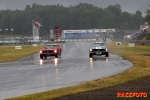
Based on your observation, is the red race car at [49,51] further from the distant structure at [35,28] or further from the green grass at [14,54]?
the distant structure at [35,28]

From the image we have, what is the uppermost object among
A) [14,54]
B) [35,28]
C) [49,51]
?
[35,28]

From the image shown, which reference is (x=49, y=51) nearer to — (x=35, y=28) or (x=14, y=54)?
(x=14, y=54)

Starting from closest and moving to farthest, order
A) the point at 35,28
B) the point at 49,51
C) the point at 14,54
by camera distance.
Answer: the point at 49,51
the point at 14,54
the point at 35,28

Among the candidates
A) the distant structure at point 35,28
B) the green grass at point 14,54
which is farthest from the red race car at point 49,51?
the distant structure at point 35,28

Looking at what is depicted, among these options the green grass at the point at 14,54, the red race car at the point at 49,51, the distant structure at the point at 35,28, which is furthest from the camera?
the distant structure at the point at 35,28

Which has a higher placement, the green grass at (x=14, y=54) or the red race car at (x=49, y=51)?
the red race car at (x=49, y=51)

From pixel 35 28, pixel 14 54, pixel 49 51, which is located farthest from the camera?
pixel 35 28

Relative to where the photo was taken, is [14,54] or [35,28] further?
[35,28]

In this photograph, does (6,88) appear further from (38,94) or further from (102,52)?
(102,52)

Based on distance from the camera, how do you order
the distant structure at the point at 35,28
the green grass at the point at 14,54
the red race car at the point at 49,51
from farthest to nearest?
1. the distant structure at the point at 35,28
2. the green grass at the point at 14,54
3. the red race car at the point at 49,51

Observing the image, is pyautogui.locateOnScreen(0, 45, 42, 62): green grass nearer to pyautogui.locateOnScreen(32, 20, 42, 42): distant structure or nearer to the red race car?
the red race car

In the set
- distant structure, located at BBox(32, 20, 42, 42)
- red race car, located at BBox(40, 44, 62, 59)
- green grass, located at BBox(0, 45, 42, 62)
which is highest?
distant structure, located at BBox(32, 20, 42, 42)

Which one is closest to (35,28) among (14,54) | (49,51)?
(14,54)

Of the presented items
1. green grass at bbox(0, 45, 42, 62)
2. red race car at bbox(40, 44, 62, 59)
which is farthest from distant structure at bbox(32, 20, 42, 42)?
red race car at bbox(40, 44, 62, 59)
